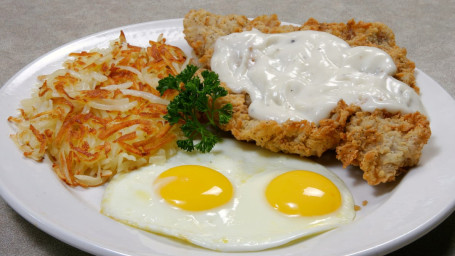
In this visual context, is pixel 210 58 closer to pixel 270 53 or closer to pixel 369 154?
pixel 270 53

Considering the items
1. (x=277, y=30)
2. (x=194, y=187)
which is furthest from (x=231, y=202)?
(x=277, y=30)

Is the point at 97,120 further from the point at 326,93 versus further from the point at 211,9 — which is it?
the point at 211,9

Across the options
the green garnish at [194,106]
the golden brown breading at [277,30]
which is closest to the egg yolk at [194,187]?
the green garnish at [194,106]

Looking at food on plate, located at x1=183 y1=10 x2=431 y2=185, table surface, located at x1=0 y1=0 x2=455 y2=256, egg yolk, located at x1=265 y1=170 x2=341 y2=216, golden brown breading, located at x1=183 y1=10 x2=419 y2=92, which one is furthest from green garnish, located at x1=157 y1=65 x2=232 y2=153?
table surface, located at x1=0 y1=0 x2=455 y2=256

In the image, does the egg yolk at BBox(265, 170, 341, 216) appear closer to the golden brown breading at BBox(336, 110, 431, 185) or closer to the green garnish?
the golden brown breading at BBox(336, 110, 431, 185)

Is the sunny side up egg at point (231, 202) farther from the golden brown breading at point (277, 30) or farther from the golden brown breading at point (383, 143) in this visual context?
the golden brown breading at point (277, 30)

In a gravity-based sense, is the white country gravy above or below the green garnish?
above
